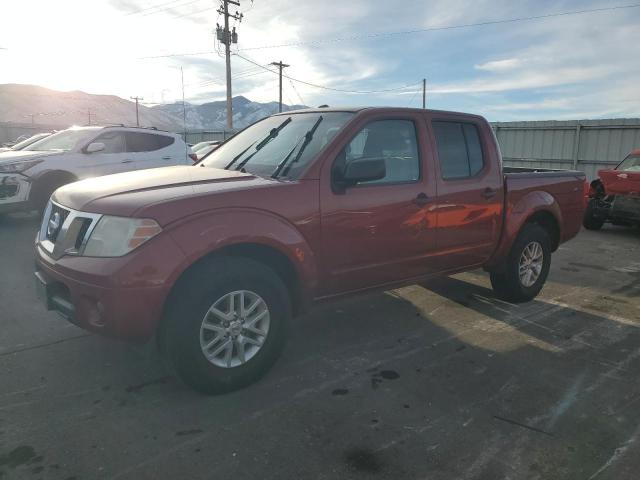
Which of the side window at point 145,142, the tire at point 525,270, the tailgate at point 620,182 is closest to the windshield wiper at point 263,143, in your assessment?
the tire at point 525,270

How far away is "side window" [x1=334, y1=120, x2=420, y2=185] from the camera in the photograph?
12.2 ft

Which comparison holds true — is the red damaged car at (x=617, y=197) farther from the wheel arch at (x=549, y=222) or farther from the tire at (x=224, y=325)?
the tire at (x=224, y=325)

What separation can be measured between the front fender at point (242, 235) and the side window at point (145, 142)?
7.14 metres

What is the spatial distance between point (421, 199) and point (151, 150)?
7.05m

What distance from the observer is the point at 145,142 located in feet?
31.0

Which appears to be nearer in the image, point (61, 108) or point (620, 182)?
point (620, 182)

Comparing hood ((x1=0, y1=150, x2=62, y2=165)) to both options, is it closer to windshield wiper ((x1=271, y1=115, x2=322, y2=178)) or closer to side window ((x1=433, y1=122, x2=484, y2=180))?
windshield wiper ((x1=271, y1=115, x2=322, y2=178))

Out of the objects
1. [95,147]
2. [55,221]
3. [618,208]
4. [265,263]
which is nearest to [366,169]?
[265,263]

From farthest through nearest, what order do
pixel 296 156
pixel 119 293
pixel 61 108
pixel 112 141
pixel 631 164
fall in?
pixel 61 108
pixel 631 164
pixel 112 141
pixel 296 156
pixel 119 293

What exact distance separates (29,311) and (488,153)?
4.52m

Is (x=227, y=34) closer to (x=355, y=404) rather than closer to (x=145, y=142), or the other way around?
(x=145, y=142)

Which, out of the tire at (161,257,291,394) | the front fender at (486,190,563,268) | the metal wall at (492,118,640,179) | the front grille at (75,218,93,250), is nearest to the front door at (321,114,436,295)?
the tire at (161,257,291,394)

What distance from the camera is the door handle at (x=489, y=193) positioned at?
14.5 ft

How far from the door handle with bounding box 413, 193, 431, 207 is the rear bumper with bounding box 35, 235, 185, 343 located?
200 centimetres
